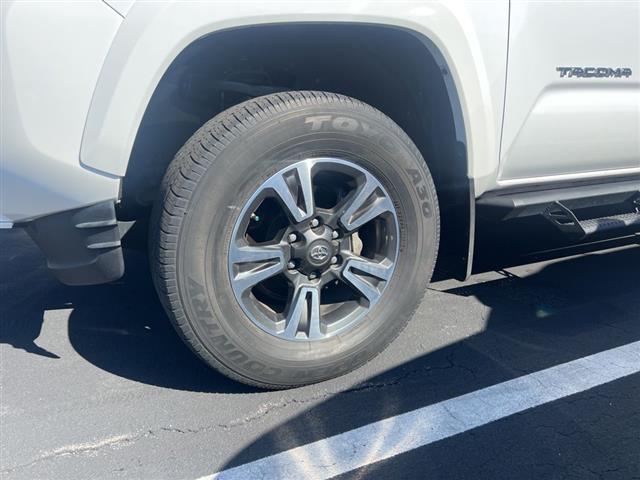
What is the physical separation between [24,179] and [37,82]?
0.32 metres

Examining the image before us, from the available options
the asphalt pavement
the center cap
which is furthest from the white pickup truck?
the asphalt pavement

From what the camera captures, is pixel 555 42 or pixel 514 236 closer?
pixel 555 42

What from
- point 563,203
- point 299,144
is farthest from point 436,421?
point 563,203

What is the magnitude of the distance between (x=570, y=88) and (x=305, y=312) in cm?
152

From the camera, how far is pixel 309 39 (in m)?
2.39

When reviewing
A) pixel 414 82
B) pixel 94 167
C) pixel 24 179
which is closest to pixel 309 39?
pixel 414 82

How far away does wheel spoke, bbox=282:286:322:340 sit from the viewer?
242 cm

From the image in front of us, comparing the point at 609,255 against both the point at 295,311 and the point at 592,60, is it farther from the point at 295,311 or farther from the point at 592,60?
the point at 295,311

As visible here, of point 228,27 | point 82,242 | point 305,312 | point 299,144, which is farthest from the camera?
point 305,312

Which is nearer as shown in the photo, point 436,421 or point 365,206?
point 436,421

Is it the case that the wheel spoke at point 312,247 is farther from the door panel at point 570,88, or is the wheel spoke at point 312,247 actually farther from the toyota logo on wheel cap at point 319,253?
the door panel at point 570,88

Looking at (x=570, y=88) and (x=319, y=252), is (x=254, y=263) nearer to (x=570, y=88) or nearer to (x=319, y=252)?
(x=319, y=252)

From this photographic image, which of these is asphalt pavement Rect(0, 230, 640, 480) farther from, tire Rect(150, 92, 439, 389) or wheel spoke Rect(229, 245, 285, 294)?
wheel spoke Rect(229, 245, 285, 294)

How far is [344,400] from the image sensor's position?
7.97 feet
